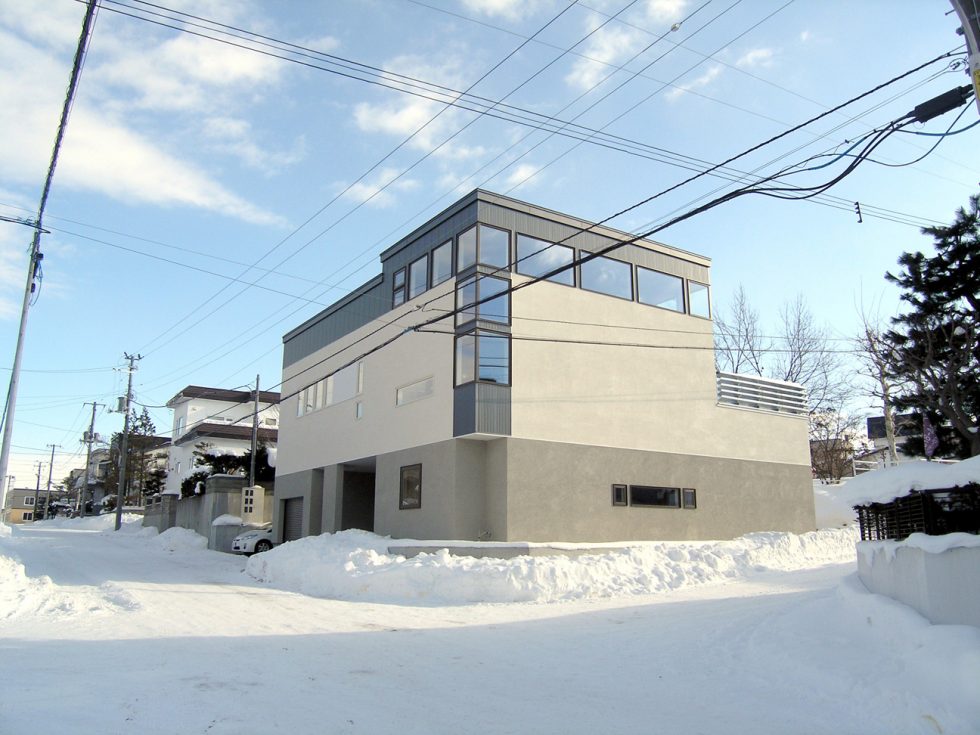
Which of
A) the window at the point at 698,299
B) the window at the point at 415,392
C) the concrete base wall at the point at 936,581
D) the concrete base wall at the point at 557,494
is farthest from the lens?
the window at the point at 698,299

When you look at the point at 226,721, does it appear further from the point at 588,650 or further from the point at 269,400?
the point at 269,400

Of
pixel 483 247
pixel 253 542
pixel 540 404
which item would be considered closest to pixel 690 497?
pixel 540 404

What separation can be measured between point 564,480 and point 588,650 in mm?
9744

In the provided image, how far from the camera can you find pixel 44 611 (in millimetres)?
13070

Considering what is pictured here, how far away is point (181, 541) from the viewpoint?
116 feet

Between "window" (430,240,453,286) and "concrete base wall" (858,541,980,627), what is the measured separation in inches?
534

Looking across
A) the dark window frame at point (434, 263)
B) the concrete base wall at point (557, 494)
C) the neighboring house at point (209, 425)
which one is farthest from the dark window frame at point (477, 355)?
the neighboring house at point (209, 425)

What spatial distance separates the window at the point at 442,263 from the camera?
21.0 m

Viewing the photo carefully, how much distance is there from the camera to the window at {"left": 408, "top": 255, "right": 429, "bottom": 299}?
2214cm

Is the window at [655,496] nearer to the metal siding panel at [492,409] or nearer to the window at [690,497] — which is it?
the window at [690,497]

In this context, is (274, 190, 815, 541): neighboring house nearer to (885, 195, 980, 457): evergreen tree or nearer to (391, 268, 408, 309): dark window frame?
(391, 268, 408, 309): dark window frame

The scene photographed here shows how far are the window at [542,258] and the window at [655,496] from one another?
6.19 meters

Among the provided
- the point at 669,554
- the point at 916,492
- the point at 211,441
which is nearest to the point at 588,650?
the point at 916,492

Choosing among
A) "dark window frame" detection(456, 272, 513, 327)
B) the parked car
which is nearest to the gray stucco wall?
"dark window frame" detection(456, 272, 513, 327)
